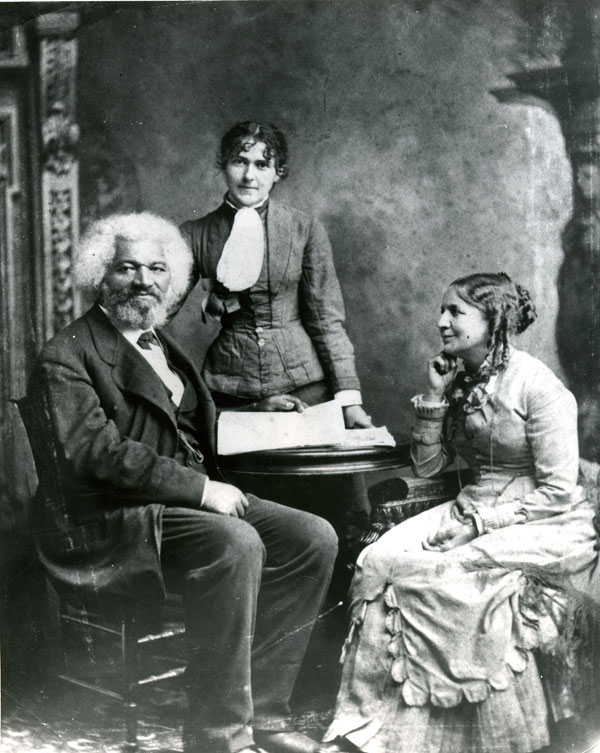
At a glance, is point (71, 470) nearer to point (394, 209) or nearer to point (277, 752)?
point (277, 752)

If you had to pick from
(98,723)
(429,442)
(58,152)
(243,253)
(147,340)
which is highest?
(58,152)

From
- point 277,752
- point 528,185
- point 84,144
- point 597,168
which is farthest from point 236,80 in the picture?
point 277,752

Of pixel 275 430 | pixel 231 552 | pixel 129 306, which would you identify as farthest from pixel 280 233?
pixel 231 552

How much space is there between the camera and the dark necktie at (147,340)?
404cm

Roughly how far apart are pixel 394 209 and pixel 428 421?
3.37 ft

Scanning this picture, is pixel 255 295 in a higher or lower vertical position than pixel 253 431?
higher

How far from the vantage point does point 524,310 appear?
408cm

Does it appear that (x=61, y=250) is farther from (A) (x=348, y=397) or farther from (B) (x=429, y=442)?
(B) (x=429, y=442)

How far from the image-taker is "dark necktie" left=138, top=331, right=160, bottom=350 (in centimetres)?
404

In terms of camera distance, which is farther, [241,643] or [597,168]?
[597,168]

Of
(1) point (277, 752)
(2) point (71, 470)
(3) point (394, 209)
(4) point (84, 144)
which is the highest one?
(4) point (84, 144)

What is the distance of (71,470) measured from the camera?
3963 mm

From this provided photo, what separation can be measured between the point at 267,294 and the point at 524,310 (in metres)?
1.23

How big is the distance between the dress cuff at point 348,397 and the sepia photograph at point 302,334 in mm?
11
